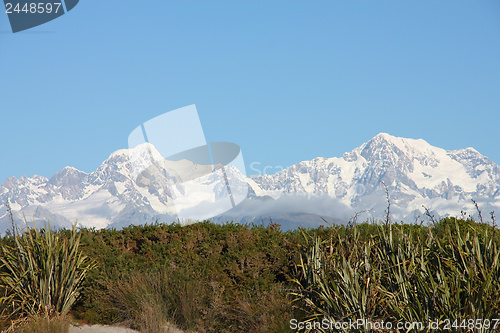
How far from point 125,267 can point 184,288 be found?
1559mm

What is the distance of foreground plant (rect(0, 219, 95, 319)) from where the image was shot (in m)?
8.59

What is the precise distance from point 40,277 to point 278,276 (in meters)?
4.62

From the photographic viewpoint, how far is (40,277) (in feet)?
28.2

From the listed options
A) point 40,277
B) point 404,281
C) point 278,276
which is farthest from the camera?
point 278,276

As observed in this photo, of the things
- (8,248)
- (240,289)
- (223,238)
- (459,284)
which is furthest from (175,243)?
(459,284)

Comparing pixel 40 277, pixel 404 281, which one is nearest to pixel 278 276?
pixel 404 281

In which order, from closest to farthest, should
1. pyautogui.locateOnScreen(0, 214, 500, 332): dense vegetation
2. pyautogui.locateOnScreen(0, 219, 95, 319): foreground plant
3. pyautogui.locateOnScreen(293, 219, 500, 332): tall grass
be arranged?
pyautogui.locateOnScreen(293, 219, 500, 332): tall grass, pyautogui.locateOnScreen(0, 214, 500, 332): dense vegetation, pyautogui.locateOnScreen(0, 219, 95, 319): foreground plant

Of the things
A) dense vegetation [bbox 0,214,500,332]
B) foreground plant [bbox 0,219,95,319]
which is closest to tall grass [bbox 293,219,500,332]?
dense vegetation [bbox 0,214,500,332]

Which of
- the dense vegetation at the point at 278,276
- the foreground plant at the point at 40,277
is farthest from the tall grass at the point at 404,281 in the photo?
the foreground plant at the point at 40,277

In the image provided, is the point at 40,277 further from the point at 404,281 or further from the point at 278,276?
the point at 404,281

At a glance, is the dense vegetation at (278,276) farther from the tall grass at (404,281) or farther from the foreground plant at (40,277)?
the foreground plant at (40,277)

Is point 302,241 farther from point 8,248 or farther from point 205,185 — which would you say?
point 205,185

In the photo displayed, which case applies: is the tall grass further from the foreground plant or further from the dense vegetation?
A: the foreground plant

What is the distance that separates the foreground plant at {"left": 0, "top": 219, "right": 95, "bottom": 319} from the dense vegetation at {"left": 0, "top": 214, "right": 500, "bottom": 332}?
18cm
